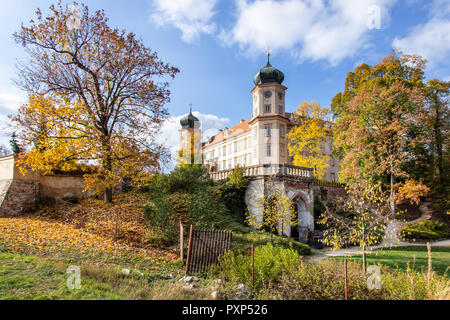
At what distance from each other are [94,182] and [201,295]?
10000 millimetres

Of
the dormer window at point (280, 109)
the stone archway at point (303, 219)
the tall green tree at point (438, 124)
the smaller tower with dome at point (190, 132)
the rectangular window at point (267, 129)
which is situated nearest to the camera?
the stone archway at point (303, 219)

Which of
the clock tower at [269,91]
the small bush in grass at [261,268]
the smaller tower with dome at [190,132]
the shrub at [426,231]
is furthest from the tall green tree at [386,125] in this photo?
the smaller tower with dome at [190,132]

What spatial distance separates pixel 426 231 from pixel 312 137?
13340mm

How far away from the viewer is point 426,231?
18.3 metres

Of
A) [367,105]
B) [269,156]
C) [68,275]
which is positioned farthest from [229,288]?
[269,156]

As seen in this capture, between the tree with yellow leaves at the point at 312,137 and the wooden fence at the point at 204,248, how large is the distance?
20.3 metres

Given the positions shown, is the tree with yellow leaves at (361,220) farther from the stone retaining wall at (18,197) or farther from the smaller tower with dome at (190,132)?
the smaller tower with dome at (190,132)

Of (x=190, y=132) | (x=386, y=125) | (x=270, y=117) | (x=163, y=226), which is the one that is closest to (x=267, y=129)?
(x=270, y=117)

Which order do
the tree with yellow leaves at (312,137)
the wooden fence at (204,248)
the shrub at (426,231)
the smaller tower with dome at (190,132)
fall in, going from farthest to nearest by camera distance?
1. the smaller tower with dome at (190,132)
2. the tree with yellow leaves at (312,137)
3. the shrub at (426,231)
4. the wooden fence at (204,248)

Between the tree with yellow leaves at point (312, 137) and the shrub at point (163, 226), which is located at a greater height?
the tree with yellow leaves at point (312, 137)

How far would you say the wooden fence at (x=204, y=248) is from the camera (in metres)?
8.79

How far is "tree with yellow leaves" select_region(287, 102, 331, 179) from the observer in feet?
92.1

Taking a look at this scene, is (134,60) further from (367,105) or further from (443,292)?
(367,105)

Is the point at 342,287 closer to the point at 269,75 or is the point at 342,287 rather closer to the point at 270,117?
the point at 270,117
